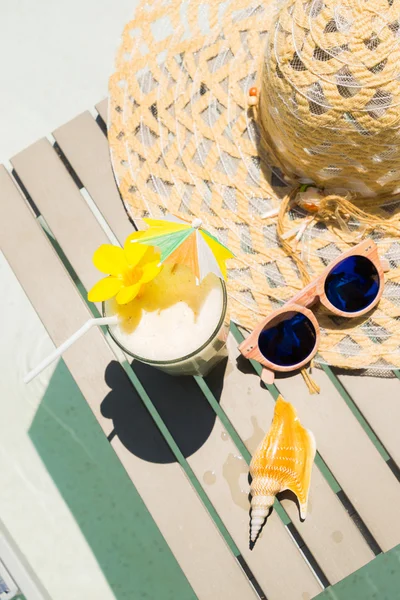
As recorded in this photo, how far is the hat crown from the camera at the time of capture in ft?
2.23

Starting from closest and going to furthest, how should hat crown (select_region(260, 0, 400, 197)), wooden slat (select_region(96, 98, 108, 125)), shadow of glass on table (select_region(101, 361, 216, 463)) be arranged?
hat crown (select_region(260, 0, 400, 197))
shadow of glass on table (select_region(101, 361, 216, 463))
wooden slat (select_region(96, 98, 108, 125))

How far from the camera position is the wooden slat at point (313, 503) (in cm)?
89

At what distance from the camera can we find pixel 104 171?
1.06 meters

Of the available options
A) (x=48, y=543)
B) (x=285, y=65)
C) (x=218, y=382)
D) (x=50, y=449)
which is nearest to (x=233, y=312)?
(x=218, y=382)

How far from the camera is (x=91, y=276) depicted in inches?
40.4

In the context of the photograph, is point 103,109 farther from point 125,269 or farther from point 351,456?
point 351,456

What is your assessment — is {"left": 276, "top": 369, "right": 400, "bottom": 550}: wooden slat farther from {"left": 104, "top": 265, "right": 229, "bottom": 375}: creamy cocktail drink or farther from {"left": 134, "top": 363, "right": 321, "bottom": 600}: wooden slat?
{"left": 104, "top": 265, "right": 229, "bottom": 375}: creamy cocktail drink

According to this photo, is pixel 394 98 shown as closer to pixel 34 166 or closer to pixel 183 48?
pixel 183 48

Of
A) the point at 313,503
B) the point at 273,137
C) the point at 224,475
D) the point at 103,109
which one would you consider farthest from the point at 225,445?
the point at 103,109

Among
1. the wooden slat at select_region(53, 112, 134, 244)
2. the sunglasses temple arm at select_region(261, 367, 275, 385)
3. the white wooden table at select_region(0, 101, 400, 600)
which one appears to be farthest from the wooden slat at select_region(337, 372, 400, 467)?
the wooden slat at select_region(53, 112, 134, 244)

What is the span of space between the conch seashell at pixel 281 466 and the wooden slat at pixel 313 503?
0.08 ft

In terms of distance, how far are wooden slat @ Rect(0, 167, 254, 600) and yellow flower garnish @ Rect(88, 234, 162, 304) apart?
28cm

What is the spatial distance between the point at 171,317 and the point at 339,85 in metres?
0.34

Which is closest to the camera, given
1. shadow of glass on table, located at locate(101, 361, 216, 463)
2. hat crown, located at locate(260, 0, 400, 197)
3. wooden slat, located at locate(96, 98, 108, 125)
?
hat crown, located at locate(260, 0, 400, 197)
